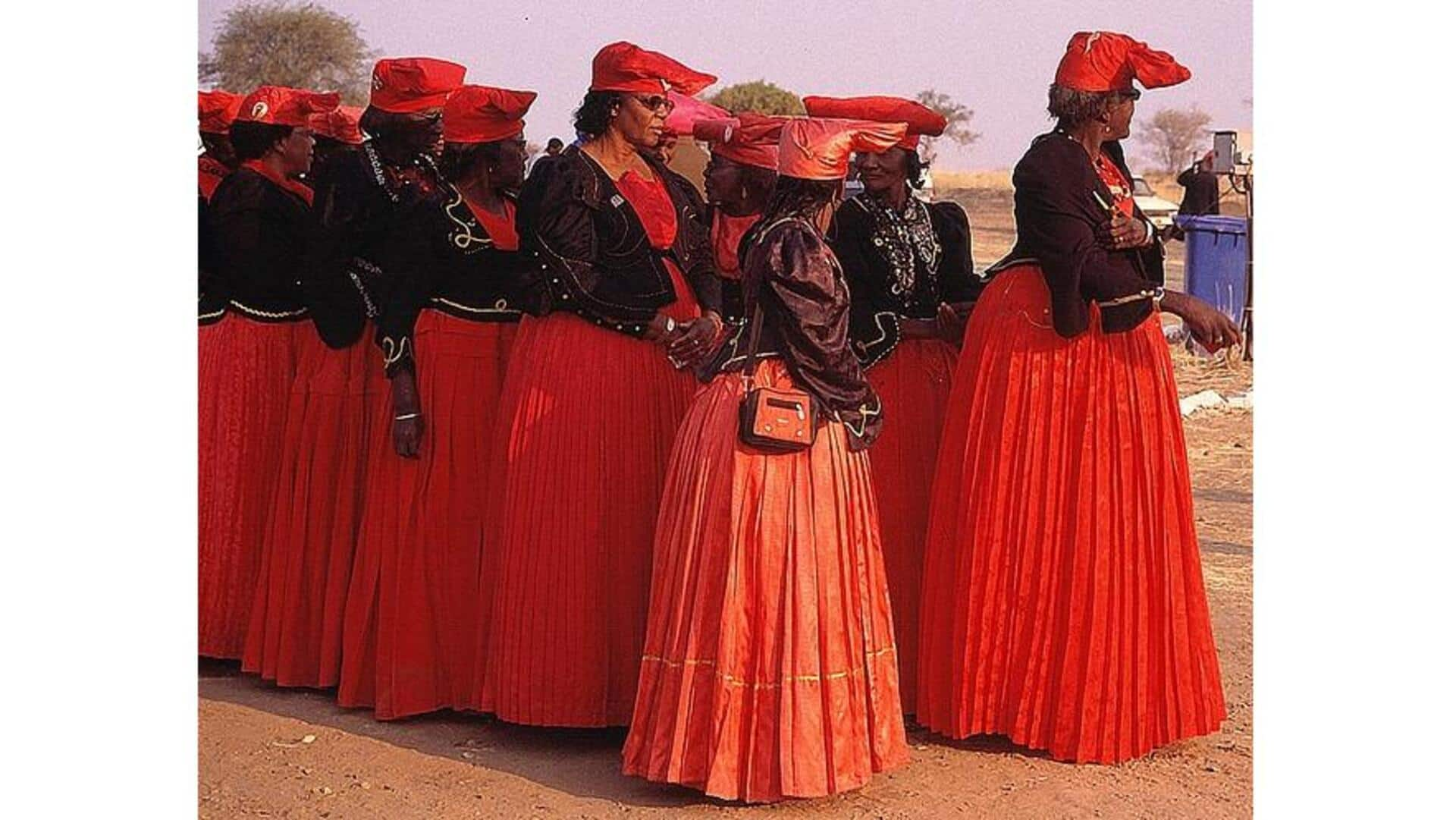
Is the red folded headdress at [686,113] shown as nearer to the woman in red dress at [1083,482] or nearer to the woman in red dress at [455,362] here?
the woman in red dress at [455,362]

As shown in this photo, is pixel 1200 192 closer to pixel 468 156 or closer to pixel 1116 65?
pixel 1116 65

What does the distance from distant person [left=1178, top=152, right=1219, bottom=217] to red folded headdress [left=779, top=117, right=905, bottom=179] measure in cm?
1170

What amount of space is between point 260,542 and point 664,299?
2.00 meters

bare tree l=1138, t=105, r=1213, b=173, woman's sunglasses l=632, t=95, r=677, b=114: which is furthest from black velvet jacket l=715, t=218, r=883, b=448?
bare tree l=1138, t=105, r=1213, b=173

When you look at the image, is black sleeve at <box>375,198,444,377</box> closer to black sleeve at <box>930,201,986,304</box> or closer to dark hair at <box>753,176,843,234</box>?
dark hair at <box>753,176,843,234</box>

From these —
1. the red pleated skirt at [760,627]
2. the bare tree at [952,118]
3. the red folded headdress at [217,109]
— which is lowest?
the red pleated skirt at [760,627]

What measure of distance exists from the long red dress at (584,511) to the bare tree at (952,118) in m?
2.10

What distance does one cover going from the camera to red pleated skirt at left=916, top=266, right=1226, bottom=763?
5590 millimetres

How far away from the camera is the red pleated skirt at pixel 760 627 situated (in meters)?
5.01

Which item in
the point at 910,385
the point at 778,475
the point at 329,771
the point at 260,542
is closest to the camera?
the point at 778,475

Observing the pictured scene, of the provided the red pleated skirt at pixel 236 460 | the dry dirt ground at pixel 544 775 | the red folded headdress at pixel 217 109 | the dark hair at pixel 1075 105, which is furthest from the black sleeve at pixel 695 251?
the red folded headdress at pixel 217 109

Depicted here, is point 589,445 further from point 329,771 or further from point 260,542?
point 260,542

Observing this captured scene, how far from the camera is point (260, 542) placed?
6844 millimetres
